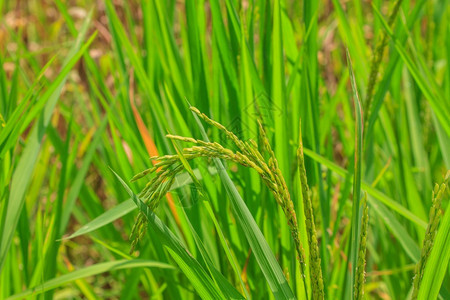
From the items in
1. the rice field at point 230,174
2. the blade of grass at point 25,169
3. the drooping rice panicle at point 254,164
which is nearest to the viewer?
the drooping rice panicle at point 254,164

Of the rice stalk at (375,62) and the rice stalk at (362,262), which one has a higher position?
the rice stalk at (375,62)

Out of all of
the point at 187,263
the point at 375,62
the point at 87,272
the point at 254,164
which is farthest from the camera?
the point at 375,62

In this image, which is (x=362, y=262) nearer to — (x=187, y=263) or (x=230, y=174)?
(x=187, y=263)

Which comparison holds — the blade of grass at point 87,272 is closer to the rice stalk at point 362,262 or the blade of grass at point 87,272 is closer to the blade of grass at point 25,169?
the blade of grass at point 25,169

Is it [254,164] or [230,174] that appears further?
Result: [230,174]

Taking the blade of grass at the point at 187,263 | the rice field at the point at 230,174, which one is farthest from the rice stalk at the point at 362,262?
the blade of grass at the point at 187,263

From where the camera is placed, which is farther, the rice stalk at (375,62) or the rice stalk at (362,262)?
the rice stalk at (375,62)

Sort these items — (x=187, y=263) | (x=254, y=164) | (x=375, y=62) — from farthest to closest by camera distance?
(x=375, y=62)
(x=187, y=263)
(x=254, y=164)

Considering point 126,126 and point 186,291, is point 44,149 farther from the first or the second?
point 186,291

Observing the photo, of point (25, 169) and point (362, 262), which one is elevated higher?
point (25, 169)

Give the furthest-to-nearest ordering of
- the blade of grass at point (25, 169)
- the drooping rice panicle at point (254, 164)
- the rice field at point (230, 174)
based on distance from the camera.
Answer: the blade of grass at point (25, 169) < the rice field at point (230, 174) < the drooping rice panicle at point (254, 164)

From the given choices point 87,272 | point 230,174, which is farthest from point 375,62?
point 87,272

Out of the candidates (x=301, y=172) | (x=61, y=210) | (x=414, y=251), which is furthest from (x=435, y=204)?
(x=61, y=210)
